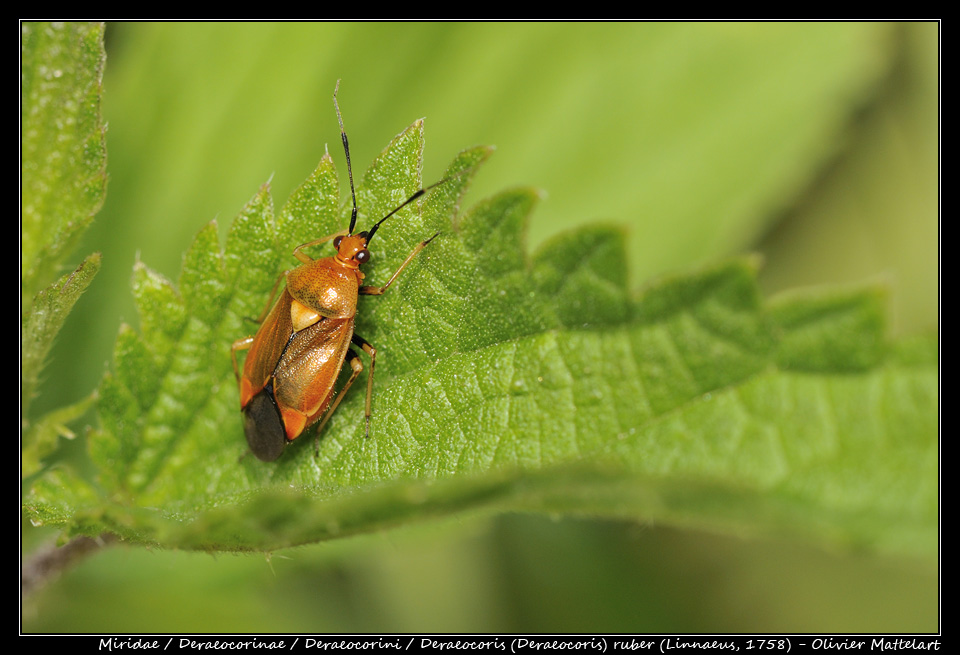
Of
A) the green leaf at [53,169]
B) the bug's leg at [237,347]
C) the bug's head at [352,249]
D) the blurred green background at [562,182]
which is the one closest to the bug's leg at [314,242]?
the bug's head at [352,249]

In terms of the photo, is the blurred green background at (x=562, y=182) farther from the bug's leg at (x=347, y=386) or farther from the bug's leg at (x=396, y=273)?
the bug's leg at (x=347, y=386)

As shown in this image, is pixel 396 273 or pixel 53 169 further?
pixel 396 273

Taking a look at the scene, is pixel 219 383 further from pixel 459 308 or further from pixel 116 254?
pixel 116 254

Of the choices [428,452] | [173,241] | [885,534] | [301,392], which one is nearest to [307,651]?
[301,392]

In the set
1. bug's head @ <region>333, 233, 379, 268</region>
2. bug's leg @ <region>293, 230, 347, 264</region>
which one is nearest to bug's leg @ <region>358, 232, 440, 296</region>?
bug's head @ <region>333, 233, 379, 268</region>

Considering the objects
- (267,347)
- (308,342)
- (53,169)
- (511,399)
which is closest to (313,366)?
(308,342)

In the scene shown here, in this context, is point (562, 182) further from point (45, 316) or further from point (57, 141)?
point (45, 316)

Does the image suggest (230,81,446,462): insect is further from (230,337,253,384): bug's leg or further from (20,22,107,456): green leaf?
(20,22,107,456): green leaf
